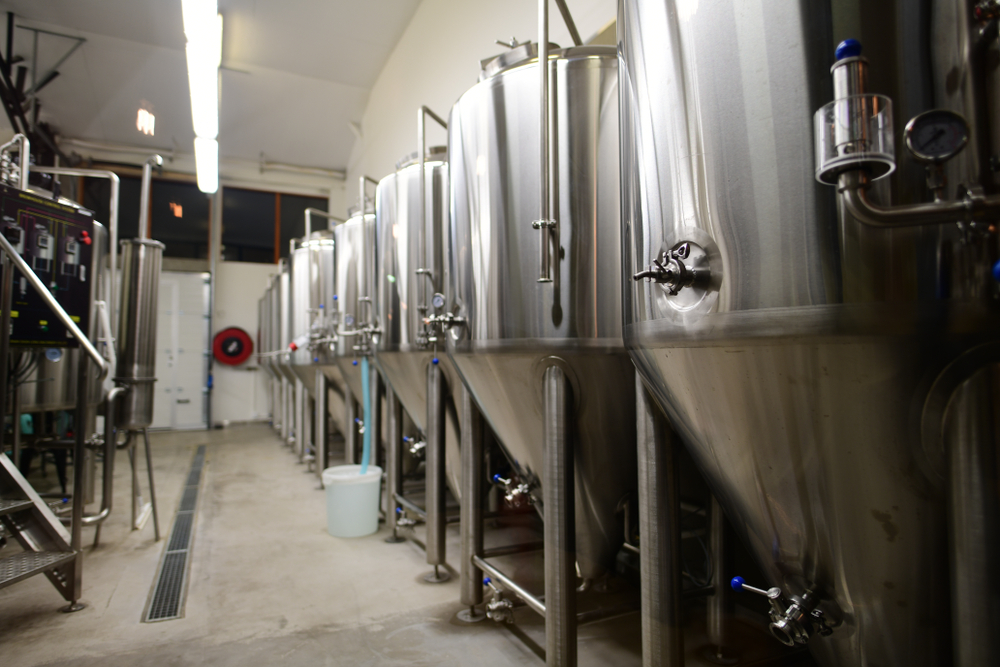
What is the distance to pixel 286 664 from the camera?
173 centimetres

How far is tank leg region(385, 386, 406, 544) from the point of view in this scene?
2941 millimetres

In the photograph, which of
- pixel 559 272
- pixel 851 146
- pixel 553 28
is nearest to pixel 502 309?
pixel 559 272

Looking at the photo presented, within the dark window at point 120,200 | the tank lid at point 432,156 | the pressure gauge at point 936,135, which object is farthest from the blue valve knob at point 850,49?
the dark window at point 120,200

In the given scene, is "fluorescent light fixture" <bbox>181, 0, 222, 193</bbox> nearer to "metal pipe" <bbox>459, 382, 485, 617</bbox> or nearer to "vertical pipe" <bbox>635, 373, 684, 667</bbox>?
"metal pipe" <bbox>459, 382, 485, 617</bbox>

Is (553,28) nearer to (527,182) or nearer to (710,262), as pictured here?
(527,182)

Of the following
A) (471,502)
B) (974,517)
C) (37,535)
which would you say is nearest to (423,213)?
(471,502)

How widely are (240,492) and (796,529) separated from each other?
4.11 metres

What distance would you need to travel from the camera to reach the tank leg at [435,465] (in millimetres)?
2299

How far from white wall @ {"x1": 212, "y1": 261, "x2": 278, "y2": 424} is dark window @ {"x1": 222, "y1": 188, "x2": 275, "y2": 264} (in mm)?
169

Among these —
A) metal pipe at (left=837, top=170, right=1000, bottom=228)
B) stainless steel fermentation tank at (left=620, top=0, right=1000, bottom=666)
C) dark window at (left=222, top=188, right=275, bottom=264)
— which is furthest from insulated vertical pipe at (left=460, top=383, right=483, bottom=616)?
dark window at (left=222, top=188, right=275, bottom=264)

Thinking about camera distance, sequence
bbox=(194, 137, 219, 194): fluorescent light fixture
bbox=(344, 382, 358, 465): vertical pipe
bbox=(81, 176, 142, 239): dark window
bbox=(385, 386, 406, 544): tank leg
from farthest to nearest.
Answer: bbox=(81, 176, 142, 239): dark window → bbox=(194, 137, 219, 194): fluorescent light fixture → bbox=(344, 382, 358, 465): vertical pipe → bbox=(385, 386, 406, 544): tank leg

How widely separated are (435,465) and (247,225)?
7.95 meters

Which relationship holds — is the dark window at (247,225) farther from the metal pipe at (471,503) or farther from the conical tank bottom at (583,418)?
the conical tank bottom at (583,418)

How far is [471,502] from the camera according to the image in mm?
2014
